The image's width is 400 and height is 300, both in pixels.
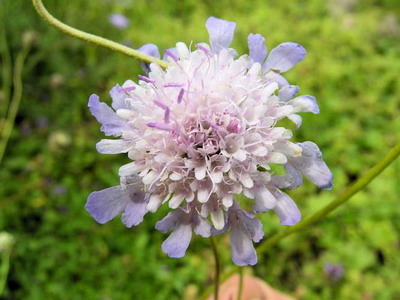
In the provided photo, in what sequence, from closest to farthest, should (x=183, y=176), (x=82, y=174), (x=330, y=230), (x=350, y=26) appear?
(x=183, y=176)
(x=330, y=230)
(x=82, y=174)
(x=350, y=26)

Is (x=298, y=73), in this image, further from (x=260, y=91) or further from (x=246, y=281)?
(x=260, y=91)

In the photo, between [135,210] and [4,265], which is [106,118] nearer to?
[135,210]

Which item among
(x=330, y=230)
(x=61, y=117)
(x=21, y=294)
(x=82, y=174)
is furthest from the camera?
(x=61, y=117)

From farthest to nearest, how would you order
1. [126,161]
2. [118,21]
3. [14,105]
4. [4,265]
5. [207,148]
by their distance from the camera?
[118,21]
[126,161]
[14,105]
[4,265]
[207,148]

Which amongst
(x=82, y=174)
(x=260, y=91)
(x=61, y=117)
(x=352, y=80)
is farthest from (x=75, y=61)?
(x=260, y=91)

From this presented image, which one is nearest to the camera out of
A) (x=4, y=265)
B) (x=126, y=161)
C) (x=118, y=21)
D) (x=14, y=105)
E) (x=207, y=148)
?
(x=207, y=148)

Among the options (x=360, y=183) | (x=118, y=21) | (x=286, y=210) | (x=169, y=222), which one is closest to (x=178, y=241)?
(x=169, y=222)

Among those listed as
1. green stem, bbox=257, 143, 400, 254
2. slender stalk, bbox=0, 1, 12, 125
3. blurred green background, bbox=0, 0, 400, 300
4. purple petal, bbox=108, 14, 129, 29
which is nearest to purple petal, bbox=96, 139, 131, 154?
green stem, bbox=257, 143, 400, 254

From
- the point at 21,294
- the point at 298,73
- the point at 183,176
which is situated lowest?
the point at 21,294
